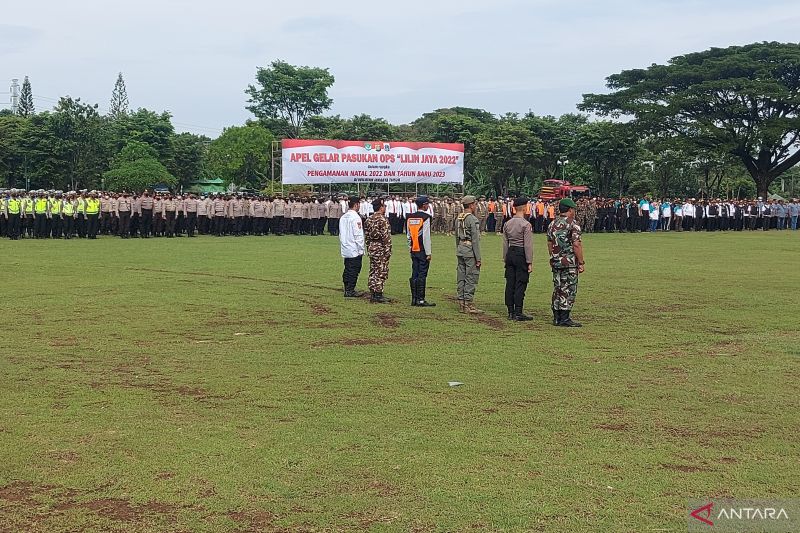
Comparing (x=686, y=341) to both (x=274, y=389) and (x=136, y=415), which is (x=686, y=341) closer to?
(x=274, y=389)

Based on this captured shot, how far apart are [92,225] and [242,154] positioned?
3009 cm

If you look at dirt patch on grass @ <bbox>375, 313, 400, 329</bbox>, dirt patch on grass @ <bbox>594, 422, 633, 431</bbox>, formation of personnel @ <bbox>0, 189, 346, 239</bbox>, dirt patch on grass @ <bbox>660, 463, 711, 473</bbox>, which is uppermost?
formation of personnel @ <bbox>0, 189, 346, 239</bbox>

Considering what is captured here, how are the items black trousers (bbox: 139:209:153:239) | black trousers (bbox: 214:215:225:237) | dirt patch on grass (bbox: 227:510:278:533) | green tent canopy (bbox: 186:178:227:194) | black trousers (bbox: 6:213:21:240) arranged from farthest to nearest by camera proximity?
green tent canopy (bbox: 186:178:227:194)
black trousers (bbox: 214:215:225:237)
black trousers (bbox: 139:209:153:239)
black trousers (bbox: 6:213:21:240)
dirt patch on grass (bbox: 227:510:278:533)

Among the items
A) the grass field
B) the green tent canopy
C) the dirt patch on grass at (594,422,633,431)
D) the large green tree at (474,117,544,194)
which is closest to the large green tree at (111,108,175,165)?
the green tent canopy

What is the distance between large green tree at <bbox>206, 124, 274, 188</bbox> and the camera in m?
59.4

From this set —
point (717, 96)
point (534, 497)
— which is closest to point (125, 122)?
point (717, 96)

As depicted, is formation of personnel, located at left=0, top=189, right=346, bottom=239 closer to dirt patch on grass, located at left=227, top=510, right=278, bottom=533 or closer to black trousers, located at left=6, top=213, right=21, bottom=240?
black trousers, located at left=6, top=213, right=21, bottom=240

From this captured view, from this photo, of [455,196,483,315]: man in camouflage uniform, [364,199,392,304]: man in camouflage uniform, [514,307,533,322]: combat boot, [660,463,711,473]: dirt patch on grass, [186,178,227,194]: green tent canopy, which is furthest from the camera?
[186,178,227,194]: green tent canopy

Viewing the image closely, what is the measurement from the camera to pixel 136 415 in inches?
263

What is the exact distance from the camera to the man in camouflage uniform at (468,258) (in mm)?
12594

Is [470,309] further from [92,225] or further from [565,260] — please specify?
[92,225]

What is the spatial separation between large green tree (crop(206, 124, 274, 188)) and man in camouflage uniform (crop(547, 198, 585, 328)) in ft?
163

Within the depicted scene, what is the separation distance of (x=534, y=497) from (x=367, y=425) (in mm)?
1761

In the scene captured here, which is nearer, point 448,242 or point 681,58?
point 448,242
